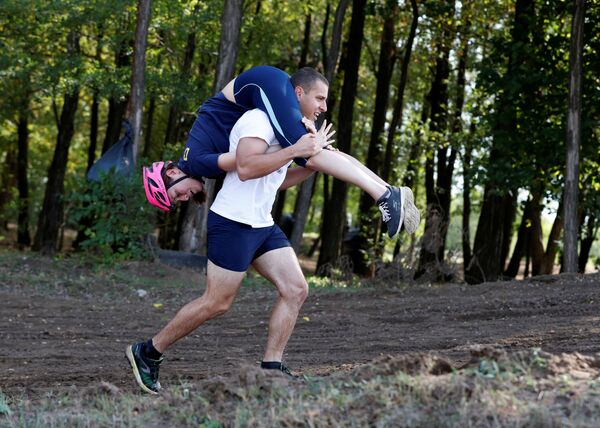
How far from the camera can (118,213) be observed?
1758 centimetres

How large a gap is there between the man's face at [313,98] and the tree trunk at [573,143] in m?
10.2

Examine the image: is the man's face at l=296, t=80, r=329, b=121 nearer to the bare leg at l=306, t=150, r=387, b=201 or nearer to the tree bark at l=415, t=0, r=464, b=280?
the bare leg at l=306, t=150, r=387, b=201

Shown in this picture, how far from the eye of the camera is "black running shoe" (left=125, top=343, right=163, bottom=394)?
667cm

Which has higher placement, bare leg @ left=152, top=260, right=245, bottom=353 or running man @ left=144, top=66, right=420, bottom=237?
running man @ left=144, top=66, right=420, bottom=237

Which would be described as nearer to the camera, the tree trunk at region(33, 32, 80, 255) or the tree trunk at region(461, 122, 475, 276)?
the tree trunk at region(461, 122, 475, 276)

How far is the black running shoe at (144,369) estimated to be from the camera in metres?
6.67

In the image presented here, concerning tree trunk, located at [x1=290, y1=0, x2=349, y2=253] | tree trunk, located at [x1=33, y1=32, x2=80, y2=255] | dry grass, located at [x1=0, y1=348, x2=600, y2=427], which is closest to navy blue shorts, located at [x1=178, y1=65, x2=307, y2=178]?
dry grass, located at [x1=0, y1=348, x2=600, y2=427]

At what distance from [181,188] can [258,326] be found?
4.51 meters

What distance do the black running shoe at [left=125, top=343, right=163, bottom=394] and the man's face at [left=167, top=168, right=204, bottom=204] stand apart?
109 centimetres

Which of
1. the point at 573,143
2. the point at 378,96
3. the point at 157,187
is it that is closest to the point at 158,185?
the point at 157,187

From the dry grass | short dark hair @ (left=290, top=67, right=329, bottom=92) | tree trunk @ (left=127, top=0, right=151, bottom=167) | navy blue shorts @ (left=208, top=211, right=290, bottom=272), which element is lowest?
the dry grass

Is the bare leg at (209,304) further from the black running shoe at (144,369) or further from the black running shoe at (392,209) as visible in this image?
the black running shoe at (392,209)

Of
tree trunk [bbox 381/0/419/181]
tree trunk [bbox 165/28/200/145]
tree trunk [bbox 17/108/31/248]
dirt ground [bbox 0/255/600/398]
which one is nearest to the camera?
dirt ground [bbox 0/255/600/398]

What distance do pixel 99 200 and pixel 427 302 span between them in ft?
25.0
